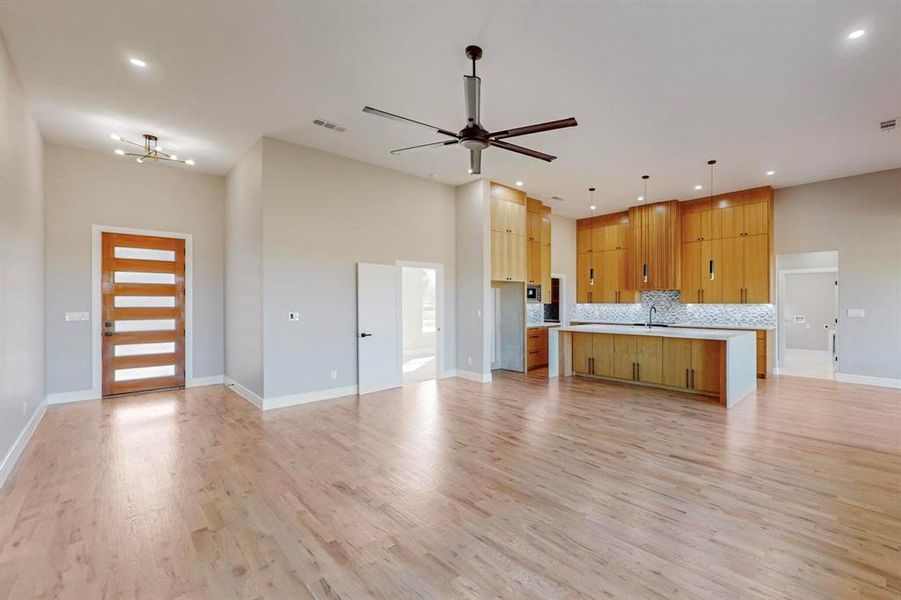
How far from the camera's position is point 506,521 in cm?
256

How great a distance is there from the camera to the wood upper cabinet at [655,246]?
8.26m

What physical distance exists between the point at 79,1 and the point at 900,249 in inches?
416

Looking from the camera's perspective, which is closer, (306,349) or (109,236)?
(306,349)

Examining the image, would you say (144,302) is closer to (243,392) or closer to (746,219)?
(243,392)

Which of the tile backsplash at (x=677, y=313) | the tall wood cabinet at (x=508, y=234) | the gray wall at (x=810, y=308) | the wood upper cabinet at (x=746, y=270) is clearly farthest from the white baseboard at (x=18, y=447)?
the gray wall at (x=810, y=308)

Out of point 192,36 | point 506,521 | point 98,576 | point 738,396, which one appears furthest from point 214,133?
point 738,396

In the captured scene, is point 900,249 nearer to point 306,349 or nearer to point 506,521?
point 506,521

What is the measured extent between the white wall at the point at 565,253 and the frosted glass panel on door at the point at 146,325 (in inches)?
307

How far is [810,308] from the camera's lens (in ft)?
33.4

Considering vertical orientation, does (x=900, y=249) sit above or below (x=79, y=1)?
below

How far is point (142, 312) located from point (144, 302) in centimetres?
16

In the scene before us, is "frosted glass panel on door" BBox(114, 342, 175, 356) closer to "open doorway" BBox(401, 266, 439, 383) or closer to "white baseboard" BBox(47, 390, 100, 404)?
"white baseboard" BBox(47, 390, 100, 404)

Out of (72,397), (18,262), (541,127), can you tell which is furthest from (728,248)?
(72,397)

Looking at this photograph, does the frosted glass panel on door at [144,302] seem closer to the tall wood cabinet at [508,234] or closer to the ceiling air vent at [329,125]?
the ceiling air vent at [329,125]
